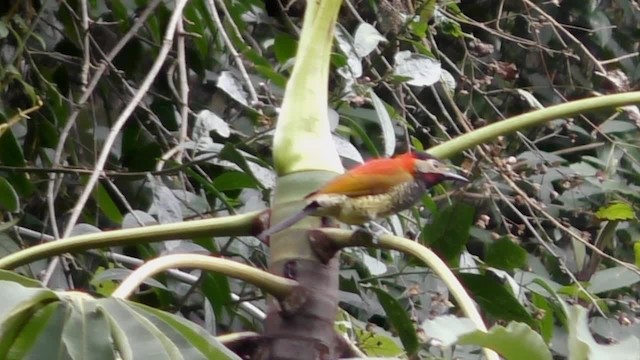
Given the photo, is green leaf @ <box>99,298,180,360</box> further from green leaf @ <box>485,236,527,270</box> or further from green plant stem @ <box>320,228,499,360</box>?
green leaf @ <box>485,236,527,270</box>

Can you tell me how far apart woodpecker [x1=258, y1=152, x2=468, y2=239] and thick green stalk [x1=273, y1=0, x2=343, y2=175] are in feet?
0.10

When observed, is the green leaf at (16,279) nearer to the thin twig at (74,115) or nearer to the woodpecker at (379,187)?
the woodpecker at (379,187)

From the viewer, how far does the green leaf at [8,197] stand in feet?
4.29

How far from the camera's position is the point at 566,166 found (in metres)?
2.29

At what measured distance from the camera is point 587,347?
1.79 ft

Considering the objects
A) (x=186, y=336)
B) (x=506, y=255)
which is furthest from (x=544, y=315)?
(x=186, y=336)

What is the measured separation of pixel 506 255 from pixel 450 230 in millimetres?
80

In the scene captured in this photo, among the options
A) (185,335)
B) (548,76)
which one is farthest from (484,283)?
(548,76)

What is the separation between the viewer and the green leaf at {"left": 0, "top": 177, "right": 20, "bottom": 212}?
Result: 131 cm

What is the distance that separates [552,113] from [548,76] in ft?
5.27

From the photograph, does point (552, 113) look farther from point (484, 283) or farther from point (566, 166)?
point (566, 166)

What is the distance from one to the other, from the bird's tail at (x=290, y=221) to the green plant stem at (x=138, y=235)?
0.04 feet

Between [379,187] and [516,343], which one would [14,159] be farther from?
[516,343]

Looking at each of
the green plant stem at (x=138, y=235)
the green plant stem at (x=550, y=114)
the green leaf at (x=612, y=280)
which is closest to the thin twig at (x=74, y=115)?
the green plant stem at (x=138, y=235)
